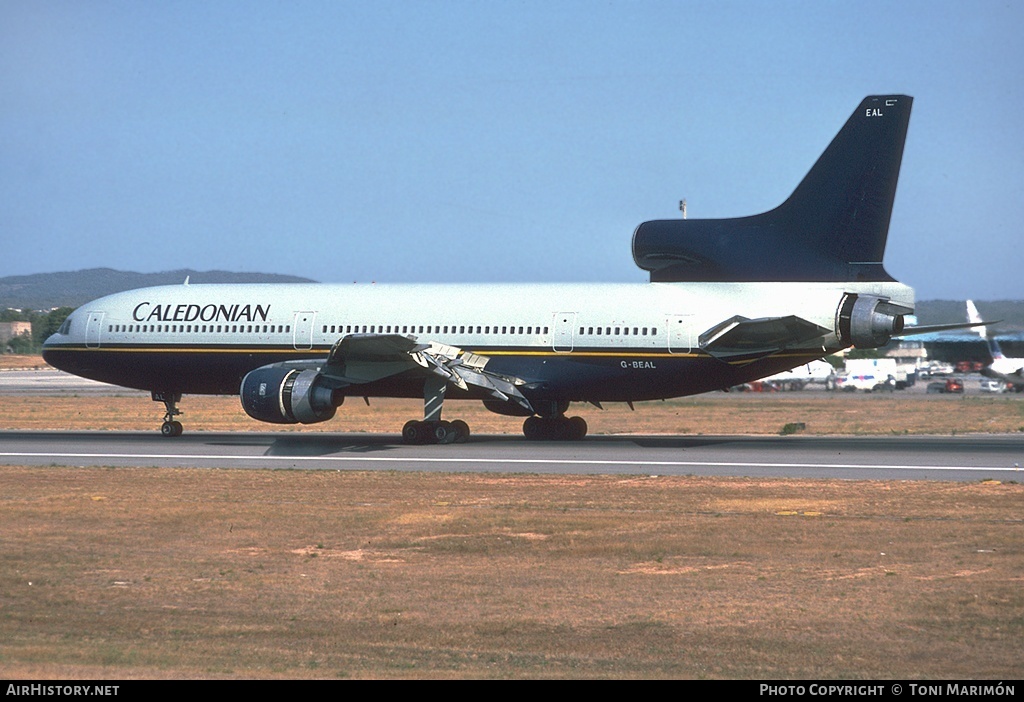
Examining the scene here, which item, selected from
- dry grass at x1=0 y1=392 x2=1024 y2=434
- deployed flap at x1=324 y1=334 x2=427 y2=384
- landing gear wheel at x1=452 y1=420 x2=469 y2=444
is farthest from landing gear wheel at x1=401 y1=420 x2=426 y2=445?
dry grass at x1=0 y1=392 x2=1024 y2=434

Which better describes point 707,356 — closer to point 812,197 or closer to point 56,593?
point 812,197

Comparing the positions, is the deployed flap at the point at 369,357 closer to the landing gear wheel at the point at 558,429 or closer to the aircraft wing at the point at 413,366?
the aircraft wing at the point at 413,366

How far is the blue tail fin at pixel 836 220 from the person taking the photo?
1116 inches

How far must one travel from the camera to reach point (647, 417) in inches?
1622

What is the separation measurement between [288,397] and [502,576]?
15868mm

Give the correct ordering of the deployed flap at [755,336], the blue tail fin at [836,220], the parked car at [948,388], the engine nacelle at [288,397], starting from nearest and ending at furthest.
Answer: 1. the deployed flap at [755,336]
2. the blue tail fin at [836,220]
3. the engine nacelle at [288,397]
4. the parked car at [948,388]

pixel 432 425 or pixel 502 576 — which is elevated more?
pixel 432 425

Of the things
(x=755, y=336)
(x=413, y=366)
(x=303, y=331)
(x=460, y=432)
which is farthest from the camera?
(x=303, y=331)

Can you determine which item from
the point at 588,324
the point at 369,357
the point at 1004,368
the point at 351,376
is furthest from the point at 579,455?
the point at 1004,368

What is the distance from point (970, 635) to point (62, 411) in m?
43.3

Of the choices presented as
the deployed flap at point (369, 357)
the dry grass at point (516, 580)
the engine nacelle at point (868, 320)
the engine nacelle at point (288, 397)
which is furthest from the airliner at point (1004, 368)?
the dry grass at point (516, 580)

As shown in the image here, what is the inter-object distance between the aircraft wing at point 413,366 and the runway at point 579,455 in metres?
1.61

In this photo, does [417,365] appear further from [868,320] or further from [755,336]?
[868,320]

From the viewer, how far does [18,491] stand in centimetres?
2183
